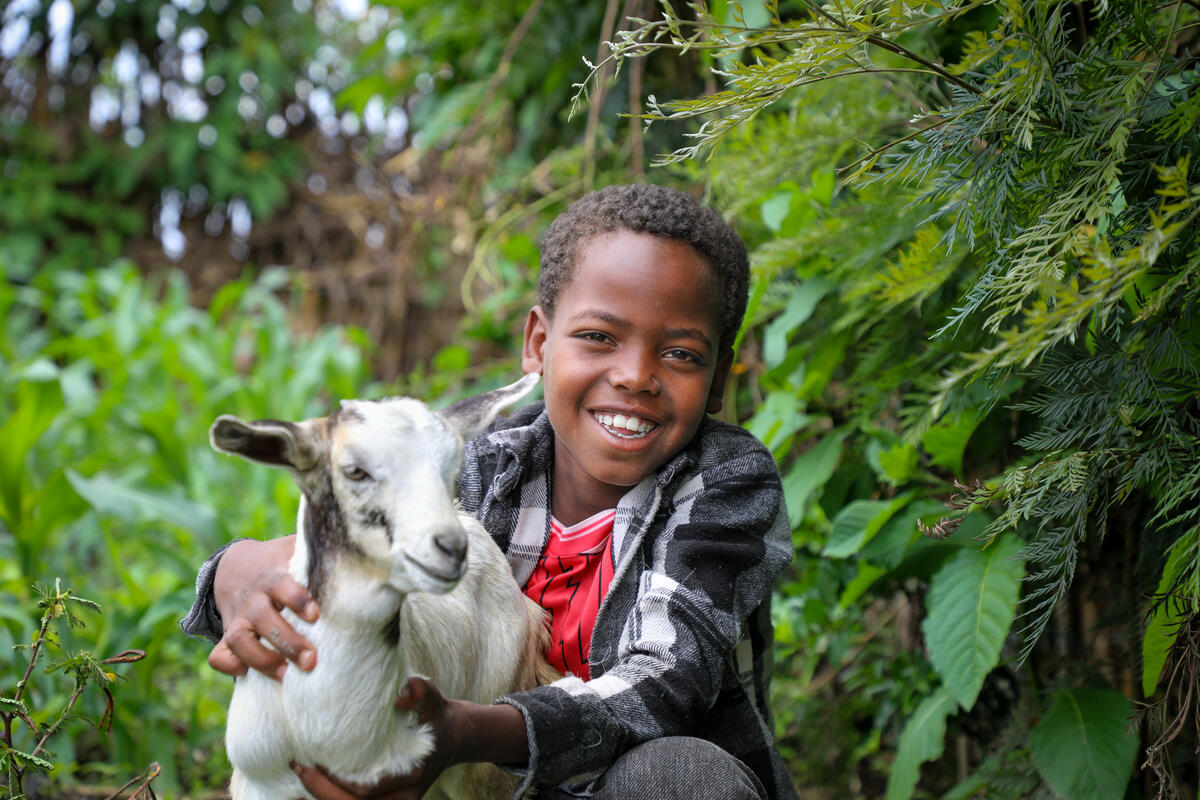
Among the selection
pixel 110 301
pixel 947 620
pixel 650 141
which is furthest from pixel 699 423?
pixel 110 301

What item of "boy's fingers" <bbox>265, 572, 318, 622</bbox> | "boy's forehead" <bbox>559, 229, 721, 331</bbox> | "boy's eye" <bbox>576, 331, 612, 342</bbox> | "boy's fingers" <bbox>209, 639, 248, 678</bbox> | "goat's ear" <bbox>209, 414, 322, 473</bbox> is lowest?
"boy's fingers" <bbox>209, 639, 248, 678</bbox>

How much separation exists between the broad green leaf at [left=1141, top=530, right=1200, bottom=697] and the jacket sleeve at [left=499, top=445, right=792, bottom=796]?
0.64 m

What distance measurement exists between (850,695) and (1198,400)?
5.89 ft

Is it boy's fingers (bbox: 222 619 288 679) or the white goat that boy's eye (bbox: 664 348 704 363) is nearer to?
the white goat

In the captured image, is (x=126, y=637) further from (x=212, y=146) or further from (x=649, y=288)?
(x=212, y=146)

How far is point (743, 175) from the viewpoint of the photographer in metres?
2.71

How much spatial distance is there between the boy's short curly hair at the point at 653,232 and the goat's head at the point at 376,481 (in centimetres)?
66

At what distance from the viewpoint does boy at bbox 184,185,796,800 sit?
64.5 inches

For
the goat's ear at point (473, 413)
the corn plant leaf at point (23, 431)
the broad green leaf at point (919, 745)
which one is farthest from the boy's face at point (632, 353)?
the corn plant leaf at point (23, 431)

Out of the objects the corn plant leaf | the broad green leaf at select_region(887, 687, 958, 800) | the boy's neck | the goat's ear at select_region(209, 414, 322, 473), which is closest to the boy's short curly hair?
the boy's neck

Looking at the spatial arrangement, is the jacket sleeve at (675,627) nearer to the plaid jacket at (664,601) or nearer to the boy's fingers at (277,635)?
the plaid jacket at (664,601)

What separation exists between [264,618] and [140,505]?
2121 mm

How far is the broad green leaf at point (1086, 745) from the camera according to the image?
199 centimetres

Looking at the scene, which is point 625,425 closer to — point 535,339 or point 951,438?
point 535,339
